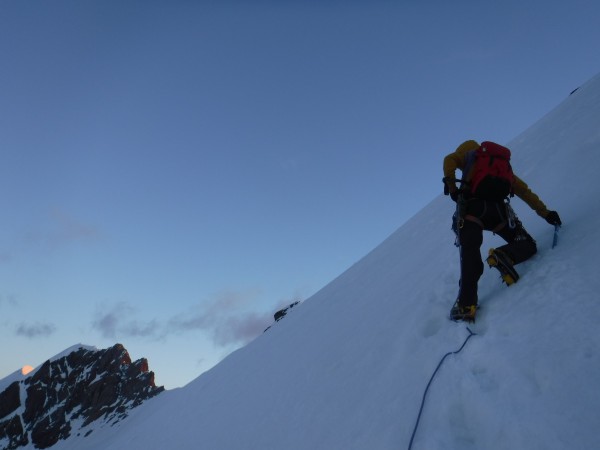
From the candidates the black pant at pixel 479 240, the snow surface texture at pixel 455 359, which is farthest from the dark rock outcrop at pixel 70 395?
the black pant at pixel 479 240

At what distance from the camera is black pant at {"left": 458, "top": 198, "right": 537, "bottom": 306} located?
426cm

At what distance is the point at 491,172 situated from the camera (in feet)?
15.2

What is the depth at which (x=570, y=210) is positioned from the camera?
16.6 feet

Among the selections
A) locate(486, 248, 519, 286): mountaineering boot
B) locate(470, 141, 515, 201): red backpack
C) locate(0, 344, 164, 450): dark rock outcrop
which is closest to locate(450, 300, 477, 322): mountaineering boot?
locate(486, 248, 519, 286): mountaineering boot

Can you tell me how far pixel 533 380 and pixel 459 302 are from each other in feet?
4.46

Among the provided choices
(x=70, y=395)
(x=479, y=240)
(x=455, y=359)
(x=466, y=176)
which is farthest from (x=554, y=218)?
(x=70, y=395)

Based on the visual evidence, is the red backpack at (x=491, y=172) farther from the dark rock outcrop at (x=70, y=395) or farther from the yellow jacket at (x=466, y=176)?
the dark rock outcrop at (x=70, y=395)

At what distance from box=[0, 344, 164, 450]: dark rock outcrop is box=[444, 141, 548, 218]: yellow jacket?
3104 inches

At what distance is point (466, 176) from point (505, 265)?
1249mm

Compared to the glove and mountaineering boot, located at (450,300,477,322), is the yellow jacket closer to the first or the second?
the glove

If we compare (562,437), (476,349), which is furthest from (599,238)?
(562,437)

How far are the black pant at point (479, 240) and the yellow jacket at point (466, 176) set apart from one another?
34 centimetres

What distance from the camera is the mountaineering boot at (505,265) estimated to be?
4.22 meters

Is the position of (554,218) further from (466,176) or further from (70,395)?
(70,395)
